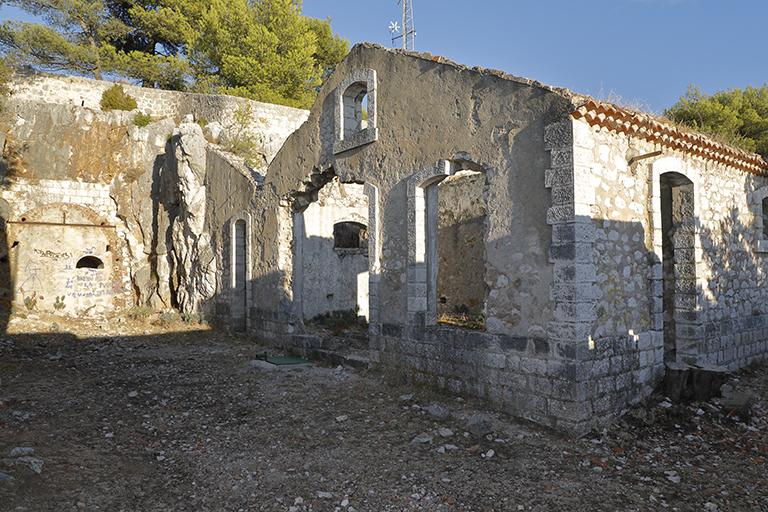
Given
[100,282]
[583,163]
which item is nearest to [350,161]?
[583,163]

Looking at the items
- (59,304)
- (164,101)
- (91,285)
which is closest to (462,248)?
(91,285)

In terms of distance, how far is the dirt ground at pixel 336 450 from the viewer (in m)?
3.77

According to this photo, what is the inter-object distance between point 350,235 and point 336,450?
34.1ft

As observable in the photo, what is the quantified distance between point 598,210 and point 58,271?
44.8ft

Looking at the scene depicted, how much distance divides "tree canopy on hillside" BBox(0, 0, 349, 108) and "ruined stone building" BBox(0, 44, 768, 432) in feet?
21.5

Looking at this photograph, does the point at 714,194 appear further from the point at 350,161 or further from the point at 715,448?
the point at 350,161

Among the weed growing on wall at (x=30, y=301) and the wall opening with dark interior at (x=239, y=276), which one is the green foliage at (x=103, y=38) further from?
the wall opening with dark interior at (x=239, y=276)

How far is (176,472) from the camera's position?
429 cm

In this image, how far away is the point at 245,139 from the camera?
47.2 feet

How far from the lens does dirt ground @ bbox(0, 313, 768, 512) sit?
3773mm

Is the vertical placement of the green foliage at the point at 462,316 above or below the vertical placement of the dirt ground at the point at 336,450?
above

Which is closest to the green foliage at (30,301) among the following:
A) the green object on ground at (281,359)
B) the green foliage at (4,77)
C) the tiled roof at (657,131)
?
the green foliage at (4,77)

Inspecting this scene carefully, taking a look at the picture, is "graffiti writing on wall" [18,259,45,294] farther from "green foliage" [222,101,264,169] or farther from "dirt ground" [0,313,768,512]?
"dirt ground" [0,313,768,512]

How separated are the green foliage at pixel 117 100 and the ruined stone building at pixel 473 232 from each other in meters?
2.09
